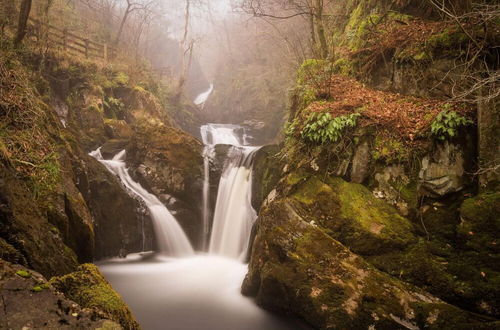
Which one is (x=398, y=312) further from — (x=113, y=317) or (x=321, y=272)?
(x=113, y=317)

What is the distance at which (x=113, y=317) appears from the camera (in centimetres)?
268

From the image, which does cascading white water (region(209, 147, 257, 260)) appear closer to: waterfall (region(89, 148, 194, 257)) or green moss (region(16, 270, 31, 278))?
waterfall (region(89, 148, 194, 257))

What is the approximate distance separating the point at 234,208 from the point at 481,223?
24.4ft

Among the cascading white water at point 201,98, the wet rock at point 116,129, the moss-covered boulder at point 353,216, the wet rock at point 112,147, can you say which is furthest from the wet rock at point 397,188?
the cascading white water at point 201,98

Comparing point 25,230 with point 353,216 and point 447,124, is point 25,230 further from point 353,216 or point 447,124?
point 447,124

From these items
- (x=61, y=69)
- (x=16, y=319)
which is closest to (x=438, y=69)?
(x=16, y=319)

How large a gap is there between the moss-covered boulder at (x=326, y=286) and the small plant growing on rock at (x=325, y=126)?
1.56m

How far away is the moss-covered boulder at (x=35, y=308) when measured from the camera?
2.12 meters

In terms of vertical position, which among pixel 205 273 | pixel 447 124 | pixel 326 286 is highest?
pixel 447 124

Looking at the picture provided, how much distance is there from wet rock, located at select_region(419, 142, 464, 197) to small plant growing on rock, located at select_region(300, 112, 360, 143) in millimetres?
1626

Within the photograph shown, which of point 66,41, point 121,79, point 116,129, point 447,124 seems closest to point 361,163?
point 447,124

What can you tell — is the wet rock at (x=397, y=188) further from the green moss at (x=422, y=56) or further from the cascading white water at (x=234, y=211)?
the cascading white water at (x=234, y=211)

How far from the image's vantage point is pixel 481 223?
4500 millimetres

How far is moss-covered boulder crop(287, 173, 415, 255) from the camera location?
5.12m
